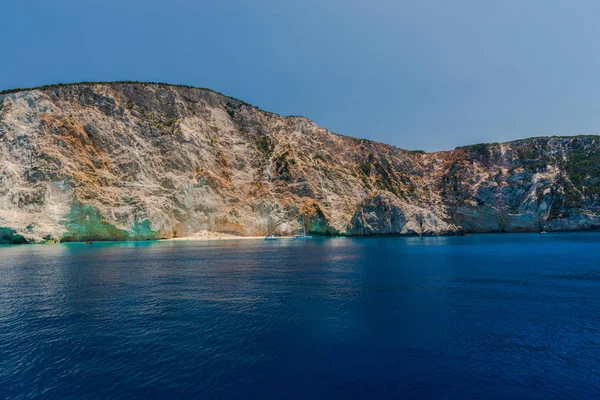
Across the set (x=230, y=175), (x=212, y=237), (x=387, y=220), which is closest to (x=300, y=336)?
(x=212, y=237)

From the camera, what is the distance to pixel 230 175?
329 feet

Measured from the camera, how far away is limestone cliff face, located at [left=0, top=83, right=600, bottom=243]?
249ft

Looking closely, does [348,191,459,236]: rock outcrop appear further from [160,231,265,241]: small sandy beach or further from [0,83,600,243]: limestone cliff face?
[160,231,265,241]: small sandy beach

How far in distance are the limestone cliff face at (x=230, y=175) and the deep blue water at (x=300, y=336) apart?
52633 mm

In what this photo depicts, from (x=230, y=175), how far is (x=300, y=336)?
88.0m

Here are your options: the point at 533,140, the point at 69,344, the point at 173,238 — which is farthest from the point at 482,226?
the point at 69,344

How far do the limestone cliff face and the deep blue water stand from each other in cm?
5263

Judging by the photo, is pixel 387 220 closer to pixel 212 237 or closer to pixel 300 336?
pixel 212 237

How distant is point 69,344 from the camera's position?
15.4 m

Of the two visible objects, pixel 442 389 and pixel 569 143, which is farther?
pixel 569 143

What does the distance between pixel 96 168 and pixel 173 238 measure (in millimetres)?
25579

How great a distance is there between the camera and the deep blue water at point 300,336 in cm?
1168

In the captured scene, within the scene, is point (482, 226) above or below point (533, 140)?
below

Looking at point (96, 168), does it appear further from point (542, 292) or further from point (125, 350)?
point (542, 292)
